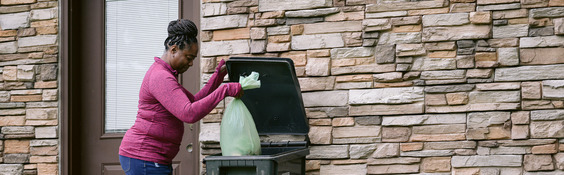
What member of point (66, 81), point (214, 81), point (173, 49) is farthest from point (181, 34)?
point (66, 81)

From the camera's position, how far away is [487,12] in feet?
13.9

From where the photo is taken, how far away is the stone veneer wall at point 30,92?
5.11 metres

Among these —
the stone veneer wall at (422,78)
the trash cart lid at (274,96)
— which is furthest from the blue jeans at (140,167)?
the stone veneer wall at (422,78)

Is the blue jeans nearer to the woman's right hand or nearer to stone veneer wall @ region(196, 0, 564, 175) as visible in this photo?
the woman's right hand

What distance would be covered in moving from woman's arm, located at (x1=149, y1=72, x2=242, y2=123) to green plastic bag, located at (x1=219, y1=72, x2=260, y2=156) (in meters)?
0.19

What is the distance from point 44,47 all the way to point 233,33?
5.24 feet

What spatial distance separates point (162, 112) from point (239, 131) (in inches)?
18.1

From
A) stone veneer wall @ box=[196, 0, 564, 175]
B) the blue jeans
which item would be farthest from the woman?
stone veneer wall @ box=[196, 0, 564, 175]

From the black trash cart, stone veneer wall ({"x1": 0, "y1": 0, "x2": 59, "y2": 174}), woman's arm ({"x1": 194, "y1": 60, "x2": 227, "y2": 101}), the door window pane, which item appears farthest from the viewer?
the door window pane

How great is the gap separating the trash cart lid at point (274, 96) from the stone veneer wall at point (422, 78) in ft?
0.90

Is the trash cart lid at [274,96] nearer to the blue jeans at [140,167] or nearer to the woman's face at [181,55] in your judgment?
the woman's face at [181,55]

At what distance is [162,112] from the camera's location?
3.73 m

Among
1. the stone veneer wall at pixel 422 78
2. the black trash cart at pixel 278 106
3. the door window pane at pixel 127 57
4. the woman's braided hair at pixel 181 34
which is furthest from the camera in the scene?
the door window pane at pixel 127 57

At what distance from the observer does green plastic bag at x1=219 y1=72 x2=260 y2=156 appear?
3.69m
